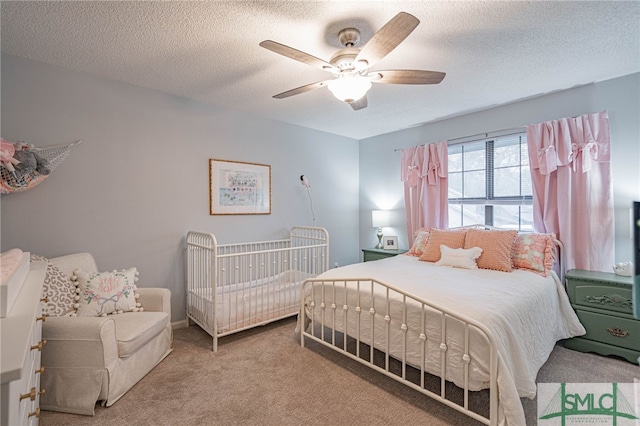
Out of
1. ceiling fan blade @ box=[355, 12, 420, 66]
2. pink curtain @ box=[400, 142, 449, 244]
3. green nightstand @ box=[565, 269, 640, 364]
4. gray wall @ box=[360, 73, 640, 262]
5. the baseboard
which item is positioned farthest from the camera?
pink curtain @ box=[400, 142, 449, 244]

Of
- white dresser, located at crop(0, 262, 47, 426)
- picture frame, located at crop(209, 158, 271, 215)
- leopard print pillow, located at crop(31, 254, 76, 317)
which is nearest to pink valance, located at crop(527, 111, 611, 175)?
picture frame, located at crop(209, 158, 271, 215)

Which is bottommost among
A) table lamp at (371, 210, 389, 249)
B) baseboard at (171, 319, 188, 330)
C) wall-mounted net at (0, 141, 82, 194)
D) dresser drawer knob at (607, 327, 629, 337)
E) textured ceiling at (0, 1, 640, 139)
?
baseboard at (171, 319, 188, 330)

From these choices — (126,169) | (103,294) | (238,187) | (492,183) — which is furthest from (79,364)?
(492,183)

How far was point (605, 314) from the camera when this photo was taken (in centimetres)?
234

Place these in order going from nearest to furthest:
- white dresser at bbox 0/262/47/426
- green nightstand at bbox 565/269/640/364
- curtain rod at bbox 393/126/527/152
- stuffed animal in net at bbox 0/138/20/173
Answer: white dresser at bbox 0/262/47/426, stuffed animal in net at bbox 0/138/20/173, green nightstand at bbox 565/269/640/364, curtain rod at bbox 393/126/527/152

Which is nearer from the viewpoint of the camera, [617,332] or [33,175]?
[33,175]

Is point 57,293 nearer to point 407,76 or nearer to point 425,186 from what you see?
point 407,76

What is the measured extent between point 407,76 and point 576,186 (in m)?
2.11

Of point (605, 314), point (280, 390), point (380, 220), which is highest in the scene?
point (380, 220)

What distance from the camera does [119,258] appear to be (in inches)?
104

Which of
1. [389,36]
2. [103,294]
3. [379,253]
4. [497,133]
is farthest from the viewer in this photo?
[379,253]

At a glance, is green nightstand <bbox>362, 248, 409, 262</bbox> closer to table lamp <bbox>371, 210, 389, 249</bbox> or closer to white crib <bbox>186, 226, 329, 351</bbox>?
table lamp <bbox>371, 210, 389, 249</bbox>

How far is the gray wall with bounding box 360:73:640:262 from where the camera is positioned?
2.51 m

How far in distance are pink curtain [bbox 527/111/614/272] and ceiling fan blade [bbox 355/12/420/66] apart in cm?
222
